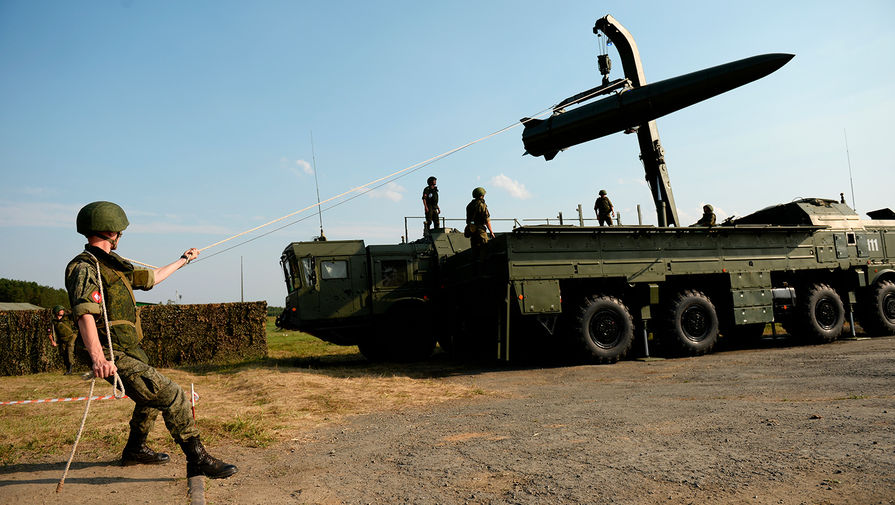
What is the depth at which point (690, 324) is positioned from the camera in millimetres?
10883

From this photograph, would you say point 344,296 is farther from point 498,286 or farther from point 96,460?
point 96,460

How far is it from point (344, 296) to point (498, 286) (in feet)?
11.2

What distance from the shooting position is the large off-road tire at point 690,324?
1063cm

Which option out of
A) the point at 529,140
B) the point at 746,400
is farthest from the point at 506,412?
the point at 529,140

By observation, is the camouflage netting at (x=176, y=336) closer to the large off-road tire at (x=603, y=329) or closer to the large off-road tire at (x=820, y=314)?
the large off-road tire at (x=603, y=329)

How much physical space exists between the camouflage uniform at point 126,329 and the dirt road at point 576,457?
461 mm

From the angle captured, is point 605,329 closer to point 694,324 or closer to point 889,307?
point 694,324

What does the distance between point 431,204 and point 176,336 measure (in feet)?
24.6

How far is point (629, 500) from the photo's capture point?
325 centimetres

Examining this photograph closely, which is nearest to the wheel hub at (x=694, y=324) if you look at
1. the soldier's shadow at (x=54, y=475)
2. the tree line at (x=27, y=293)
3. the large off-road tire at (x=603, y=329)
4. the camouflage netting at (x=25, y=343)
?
the large off-road tire at (x=603, y=329)

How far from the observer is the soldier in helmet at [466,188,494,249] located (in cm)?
1031

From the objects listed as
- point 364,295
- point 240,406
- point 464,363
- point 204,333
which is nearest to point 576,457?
point 240,406

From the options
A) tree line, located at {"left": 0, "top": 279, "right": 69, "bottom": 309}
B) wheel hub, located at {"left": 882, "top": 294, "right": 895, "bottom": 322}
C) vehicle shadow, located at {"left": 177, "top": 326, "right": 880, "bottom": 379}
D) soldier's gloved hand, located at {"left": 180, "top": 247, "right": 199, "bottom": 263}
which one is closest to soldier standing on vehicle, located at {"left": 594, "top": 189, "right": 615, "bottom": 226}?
vehicle shadow, located at {"left": 177, "top": 326, "right": 880, "bottom": 379}

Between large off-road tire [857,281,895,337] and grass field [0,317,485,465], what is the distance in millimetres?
9525
